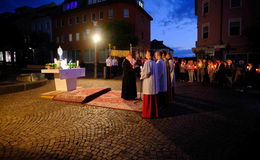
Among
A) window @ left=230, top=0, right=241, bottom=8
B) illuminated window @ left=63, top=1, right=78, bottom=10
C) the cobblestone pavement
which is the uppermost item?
illuminated window @ left=63, top=1, right=78, bottom=10

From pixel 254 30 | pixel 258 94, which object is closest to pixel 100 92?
pixel 258 94

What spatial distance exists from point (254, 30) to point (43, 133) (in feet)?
62.3

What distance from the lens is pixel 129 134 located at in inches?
163

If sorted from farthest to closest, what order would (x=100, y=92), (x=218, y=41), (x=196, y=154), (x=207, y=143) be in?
(x=218, y=41)
(x=100, y=92)
(x=207, y=143)
(x=196, y=154)

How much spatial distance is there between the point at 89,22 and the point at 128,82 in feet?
84.7

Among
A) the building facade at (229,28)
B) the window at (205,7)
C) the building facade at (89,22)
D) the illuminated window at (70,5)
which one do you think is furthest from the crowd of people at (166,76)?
the illuminated window at (70,5)

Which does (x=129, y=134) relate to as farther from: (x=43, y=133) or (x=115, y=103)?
(x=115, y=103)

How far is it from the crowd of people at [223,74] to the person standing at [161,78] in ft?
20.9

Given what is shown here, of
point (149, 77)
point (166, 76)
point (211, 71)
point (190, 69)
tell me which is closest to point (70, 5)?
point (190, 69)

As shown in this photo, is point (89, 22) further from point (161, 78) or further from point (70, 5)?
point (161, 78)

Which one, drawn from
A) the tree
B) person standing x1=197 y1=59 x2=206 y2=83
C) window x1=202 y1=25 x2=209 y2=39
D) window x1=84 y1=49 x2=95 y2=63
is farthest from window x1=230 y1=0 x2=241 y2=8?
window x1=84 y1=49 x2=95 y2=63

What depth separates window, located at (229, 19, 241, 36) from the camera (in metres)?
19.0

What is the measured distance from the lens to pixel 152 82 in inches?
203

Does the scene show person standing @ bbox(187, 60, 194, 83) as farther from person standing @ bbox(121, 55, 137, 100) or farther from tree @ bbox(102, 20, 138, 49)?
tree @ bbox(102, 20, 138, 49)
